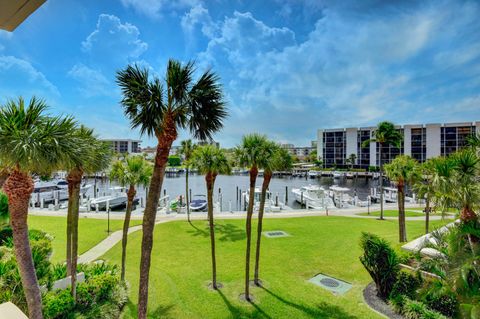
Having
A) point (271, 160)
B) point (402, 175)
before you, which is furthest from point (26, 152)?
point (402, 175)

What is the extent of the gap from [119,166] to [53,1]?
10.6 metres

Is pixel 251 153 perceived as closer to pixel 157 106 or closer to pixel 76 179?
pixel 157 106

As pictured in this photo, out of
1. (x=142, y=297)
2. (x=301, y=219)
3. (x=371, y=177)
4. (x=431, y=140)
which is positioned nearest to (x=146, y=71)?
(x=142, y=297)

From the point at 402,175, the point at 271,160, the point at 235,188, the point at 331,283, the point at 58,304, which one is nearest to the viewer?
the point at 58,304

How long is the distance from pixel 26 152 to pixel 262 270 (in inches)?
478

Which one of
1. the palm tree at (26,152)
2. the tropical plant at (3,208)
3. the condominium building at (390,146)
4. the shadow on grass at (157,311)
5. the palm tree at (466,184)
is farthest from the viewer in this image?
the condominium building at (390,146)

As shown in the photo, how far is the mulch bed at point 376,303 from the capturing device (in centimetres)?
975

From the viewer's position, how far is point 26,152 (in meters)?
4.92

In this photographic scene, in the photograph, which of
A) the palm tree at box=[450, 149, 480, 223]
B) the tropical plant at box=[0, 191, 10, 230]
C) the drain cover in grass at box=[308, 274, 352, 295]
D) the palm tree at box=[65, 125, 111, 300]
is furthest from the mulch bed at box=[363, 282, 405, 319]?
the tropical plant at box=[0, 191, 10, 230]

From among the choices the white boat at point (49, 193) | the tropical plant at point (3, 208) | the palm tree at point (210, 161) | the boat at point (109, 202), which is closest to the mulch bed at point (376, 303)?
the palm tree at point (210, 161)

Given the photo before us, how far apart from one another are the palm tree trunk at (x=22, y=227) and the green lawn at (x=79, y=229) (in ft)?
A: 37.3

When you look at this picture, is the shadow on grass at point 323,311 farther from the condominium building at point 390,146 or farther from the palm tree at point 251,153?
the condominium building at point 390,146

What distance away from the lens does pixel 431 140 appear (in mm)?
82438

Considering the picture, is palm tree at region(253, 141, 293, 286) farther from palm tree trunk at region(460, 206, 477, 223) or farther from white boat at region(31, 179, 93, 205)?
white boat at region(31, 179, 93, 205)
